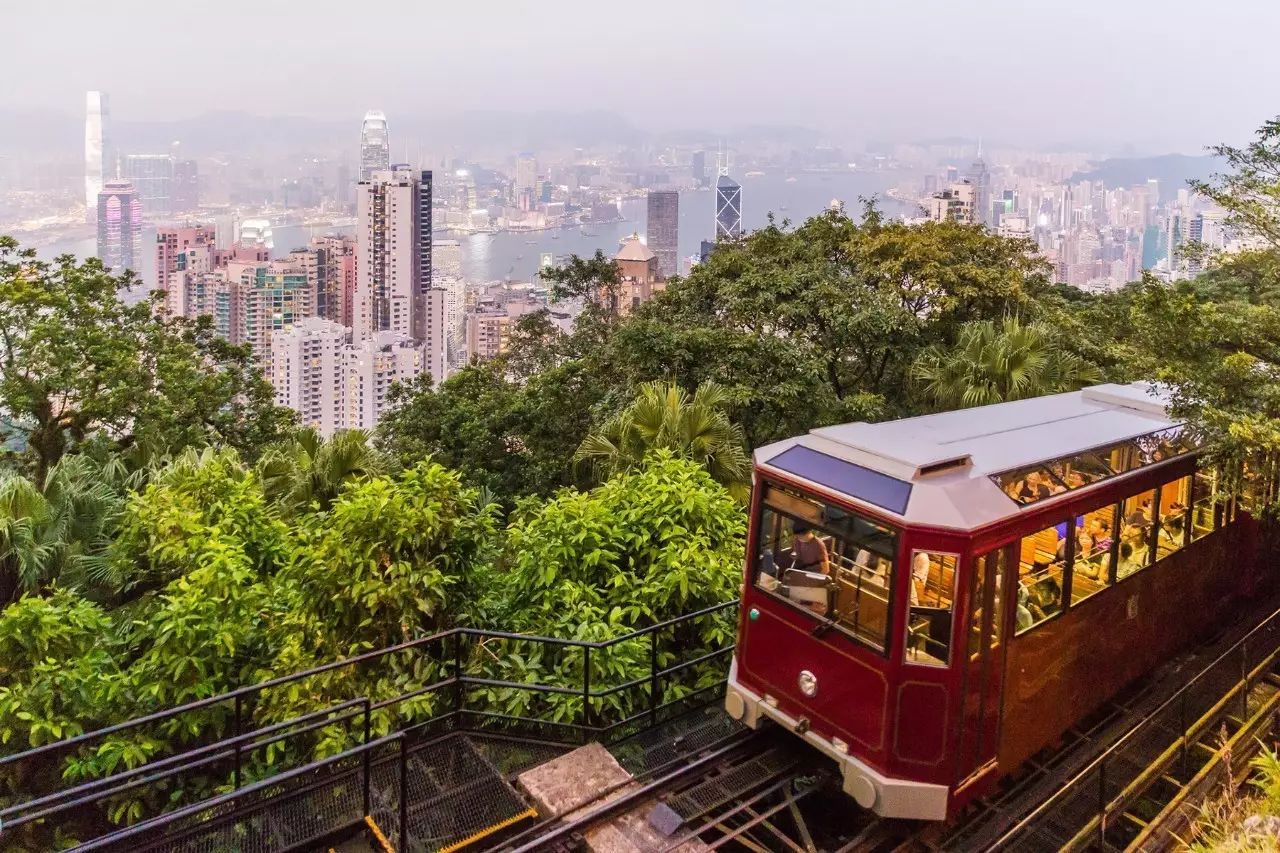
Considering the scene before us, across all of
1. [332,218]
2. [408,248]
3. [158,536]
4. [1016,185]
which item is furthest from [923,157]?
[158,536]

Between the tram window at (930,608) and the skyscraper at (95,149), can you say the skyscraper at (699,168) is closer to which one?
the skyscraper at (95,149)

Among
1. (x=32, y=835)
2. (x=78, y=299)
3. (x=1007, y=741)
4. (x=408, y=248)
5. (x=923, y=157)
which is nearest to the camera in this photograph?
(x=1007, y=741)

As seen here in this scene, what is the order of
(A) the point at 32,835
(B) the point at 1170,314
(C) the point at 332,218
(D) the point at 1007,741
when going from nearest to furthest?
(D) the point at 1007,741 < (A) the point at 32,835 < (B) the point at 1170,314 < (C) the point at 332,218

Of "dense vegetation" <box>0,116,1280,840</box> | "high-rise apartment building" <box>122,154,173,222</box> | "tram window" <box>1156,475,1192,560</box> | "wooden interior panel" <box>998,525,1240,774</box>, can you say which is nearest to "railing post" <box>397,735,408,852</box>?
"dense vegetation" <box>0,116,1280,840</box>

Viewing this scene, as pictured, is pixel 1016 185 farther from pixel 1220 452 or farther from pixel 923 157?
pixel 1220 452

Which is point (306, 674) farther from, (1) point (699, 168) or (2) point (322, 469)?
(1) point (699, 168)

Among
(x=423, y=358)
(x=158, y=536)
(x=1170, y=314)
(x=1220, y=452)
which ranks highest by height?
(x=1170, y=314)

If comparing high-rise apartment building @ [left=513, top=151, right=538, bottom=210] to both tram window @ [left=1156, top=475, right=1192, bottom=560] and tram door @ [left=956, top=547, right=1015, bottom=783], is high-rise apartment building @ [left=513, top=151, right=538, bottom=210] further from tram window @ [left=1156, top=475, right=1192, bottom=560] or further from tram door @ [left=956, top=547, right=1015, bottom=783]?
tram door @ [left=956, top=547, right=1015, bottom=783]
